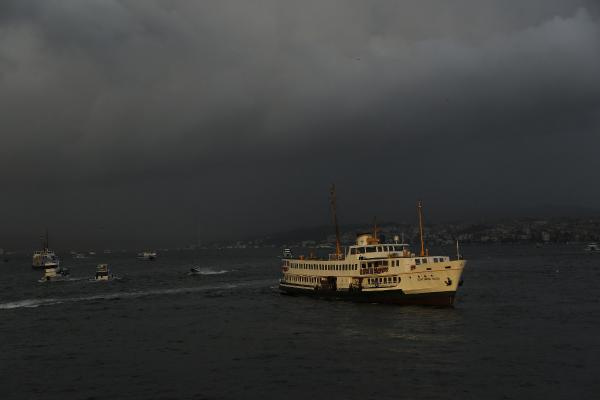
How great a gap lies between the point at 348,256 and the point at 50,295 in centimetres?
5798

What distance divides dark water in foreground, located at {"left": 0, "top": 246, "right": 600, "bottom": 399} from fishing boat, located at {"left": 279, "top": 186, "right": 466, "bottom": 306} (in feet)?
7.83

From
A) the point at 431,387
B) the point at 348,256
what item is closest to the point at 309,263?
the point at 348,256

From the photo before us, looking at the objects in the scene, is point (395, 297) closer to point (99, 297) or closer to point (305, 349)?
point (305, 349)

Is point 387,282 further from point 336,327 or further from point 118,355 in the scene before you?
point 118,355

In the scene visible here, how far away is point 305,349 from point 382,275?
80.5 ft

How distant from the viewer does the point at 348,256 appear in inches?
2936

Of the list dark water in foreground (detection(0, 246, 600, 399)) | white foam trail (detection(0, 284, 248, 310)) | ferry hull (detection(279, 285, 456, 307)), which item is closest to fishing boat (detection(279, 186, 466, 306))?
ferry hull (detection(279, 285, 456, 307))

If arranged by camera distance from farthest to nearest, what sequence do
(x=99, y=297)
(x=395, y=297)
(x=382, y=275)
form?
(x=99, y=297) < (x=382, y=275) < (x=395, y=297)

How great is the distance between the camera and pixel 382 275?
68.7 meters

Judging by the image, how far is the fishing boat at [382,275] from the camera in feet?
210

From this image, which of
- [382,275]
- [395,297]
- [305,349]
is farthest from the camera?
[382,275]

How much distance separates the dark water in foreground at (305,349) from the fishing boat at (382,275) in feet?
7.83

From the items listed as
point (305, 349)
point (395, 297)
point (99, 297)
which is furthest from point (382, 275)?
point (99, 297)

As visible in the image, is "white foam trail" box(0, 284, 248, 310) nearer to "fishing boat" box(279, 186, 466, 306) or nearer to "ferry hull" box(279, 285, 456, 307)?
"fishing boat" box(279, 186, 466, 306)
